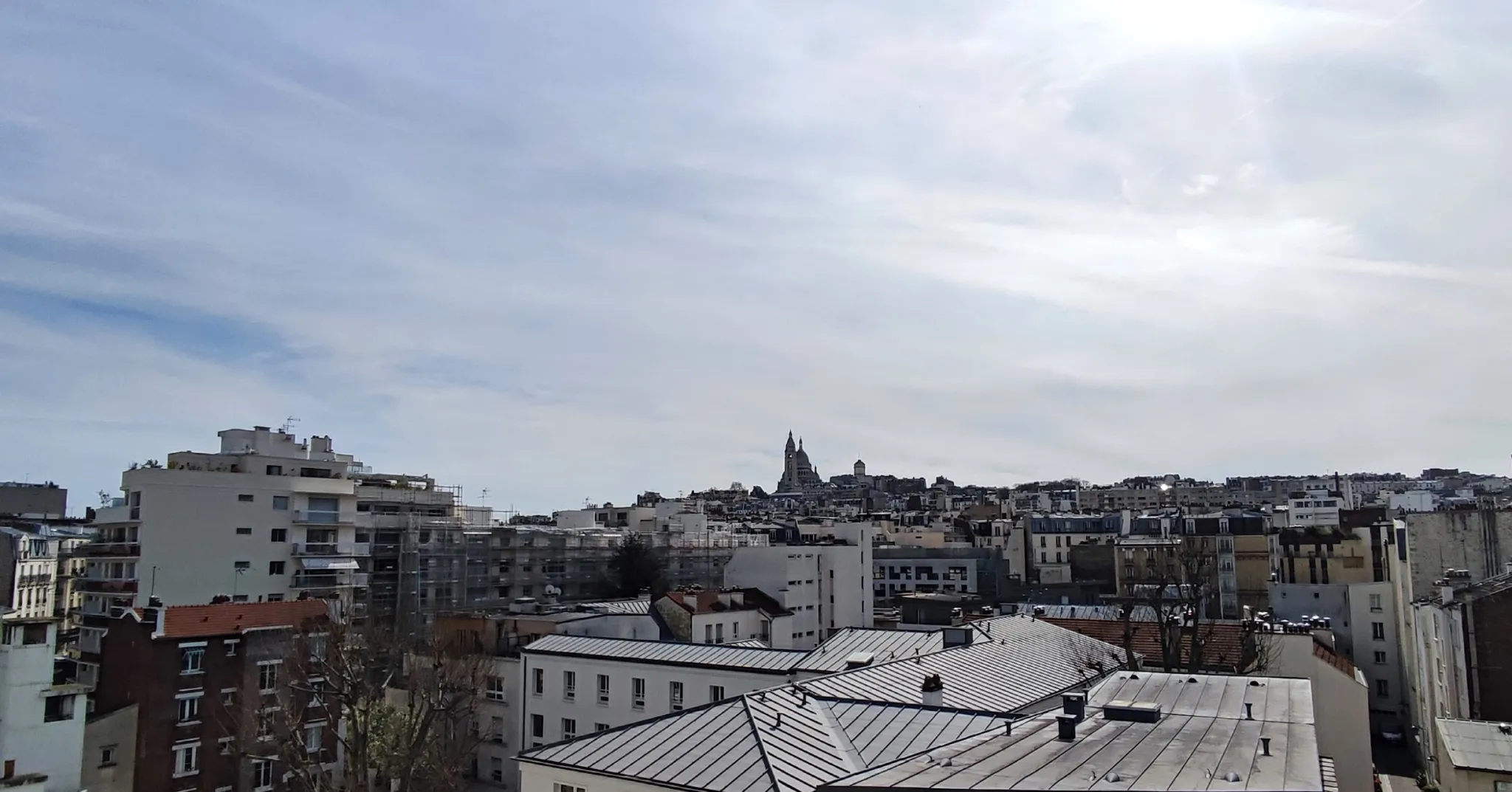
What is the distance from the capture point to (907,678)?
1061 inches

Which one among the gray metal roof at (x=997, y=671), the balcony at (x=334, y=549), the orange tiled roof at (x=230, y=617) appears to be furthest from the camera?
the balcony at (x=334, y=549)

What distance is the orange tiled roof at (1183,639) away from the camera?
34125 millimetres

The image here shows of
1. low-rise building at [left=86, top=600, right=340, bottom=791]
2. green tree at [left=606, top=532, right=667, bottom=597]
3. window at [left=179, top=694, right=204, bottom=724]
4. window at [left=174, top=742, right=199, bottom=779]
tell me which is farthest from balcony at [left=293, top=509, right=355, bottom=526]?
window at [left=174, top=742, right=199, bottom=779]

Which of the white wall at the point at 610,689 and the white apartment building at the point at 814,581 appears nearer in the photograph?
the white wall at the point at 610,689

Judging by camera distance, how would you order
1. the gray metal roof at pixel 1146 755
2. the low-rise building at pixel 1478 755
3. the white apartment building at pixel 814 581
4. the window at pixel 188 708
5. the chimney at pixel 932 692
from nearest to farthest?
the gray metal roof at pixel 1146 755
the low-rise building at pixel 1478 755
the chimney at pixel 932 692
the window at pixel 188 708
the white apartment building at pixel 814 581

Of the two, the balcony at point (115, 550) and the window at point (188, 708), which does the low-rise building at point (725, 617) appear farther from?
the balcony at point (115, 550)

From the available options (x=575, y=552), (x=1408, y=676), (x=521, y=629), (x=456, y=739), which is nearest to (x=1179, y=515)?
(x=1408, y=676)

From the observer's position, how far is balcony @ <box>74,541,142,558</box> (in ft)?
169

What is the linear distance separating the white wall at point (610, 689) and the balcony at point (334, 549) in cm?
2570

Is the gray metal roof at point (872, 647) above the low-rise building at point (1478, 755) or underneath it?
above

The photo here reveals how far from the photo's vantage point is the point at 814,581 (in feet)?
220

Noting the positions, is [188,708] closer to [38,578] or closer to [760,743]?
[760,743]

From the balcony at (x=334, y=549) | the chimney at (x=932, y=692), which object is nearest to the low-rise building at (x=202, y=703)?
the chimney at (x=932, y=692)

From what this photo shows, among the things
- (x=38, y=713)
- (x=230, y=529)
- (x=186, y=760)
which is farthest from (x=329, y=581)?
(x=38, y=713)
